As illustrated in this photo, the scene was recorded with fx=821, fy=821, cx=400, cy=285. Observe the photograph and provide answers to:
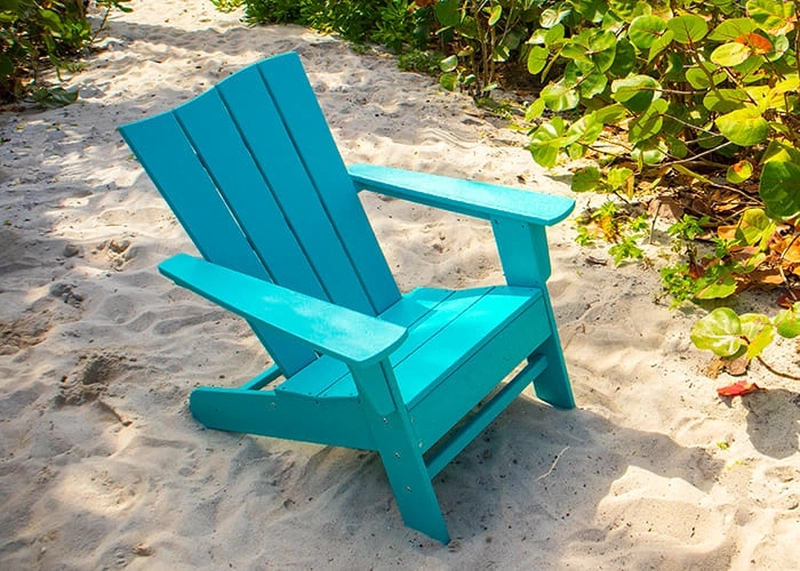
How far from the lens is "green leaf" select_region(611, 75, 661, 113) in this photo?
7.95 ft

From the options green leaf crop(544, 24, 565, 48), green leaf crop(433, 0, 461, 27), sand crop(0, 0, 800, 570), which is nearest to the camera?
sand crop(0, 0, 800, 570)

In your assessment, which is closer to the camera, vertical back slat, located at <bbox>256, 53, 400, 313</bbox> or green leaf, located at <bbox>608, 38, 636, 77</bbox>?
vertical back slat, located at <bbox>256, 53, 400, 313</bbox>

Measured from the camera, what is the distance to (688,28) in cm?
233

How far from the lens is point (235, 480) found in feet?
7.18

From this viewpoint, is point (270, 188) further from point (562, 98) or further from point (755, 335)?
point (755, 335)

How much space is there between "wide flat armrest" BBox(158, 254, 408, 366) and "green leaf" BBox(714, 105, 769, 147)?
103 centimetres

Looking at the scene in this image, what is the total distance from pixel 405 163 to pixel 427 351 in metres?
1.79

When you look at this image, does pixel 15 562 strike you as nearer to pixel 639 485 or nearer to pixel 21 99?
pixel 639 485

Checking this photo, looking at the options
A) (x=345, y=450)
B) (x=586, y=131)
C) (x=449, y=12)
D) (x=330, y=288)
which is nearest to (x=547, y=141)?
(x=586, y=131)

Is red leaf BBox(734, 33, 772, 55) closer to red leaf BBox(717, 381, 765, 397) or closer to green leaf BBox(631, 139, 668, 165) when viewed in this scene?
green leaf BBox(631, 139, 668, 165)

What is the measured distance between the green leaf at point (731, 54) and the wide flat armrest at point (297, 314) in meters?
1.19

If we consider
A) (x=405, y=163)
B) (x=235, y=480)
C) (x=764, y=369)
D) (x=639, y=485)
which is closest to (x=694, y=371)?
(x=764, y=369)

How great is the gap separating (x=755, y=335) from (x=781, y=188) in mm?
373

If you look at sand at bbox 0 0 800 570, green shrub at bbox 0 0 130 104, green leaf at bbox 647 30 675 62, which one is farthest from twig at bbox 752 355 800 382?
green shrub at bbox 0 0 130 104
